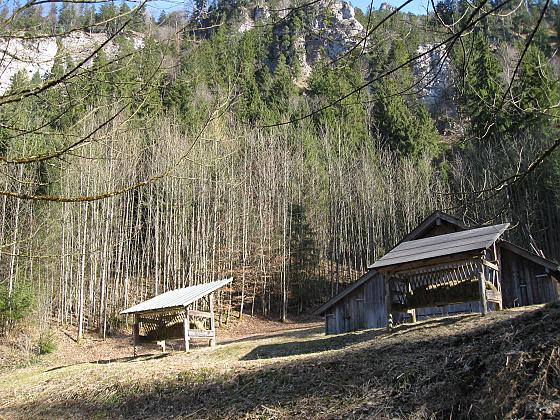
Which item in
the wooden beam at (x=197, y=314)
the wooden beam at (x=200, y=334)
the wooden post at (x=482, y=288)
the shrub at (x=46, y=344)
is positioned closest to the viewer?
the wooden post at (x=482, y=288)

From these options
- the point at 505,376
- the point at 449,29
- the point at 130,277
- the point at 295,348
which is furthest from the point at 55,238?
the point at 449,29

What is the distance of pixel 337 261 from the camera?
117ft

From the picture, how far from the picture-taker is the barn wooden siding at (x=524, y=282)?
1747cm

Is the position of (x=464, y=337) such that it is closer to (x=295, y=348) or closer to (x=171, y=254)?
(x=295, y=348)

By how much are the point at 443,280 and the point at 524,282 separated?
5.25 m

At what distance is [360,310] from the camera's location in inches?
832

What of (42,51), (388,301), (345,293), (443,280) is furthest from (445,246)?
(42,51)

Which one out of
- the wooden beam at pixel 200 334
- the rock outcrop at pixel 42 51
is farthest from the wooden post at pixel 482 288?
the rock outcrop at pixel 42 51

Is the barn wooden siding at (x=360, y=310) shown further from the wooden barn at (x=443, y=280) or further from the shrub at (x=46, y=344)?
the shrub at (x=46, y=344)

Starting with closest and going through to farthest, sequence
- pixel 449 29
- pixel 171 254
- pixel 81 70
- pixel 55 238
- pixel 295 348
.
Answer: pixel 449 29, pixel 81 70, pixel 295 348, pixel 55 238, pixel 171 254

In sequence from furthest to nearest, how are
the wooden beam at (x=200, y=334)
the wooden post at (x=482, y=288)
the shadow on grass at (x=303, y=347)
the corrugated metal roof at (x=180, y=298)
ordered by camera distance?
the wooden beam at (x=200, y=334), the corrugated metal roof at (x=180, y=298), the shadow on grass at (x=303, y=347), the wooden post at (x=482, y=288)

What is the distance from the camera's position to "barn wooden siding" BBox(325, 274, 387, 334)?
20750mm

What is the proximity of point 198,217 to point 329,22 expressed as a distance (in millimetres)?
29979

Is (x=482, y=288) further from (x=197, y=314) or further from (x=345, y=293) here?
(x=197, y=314)
